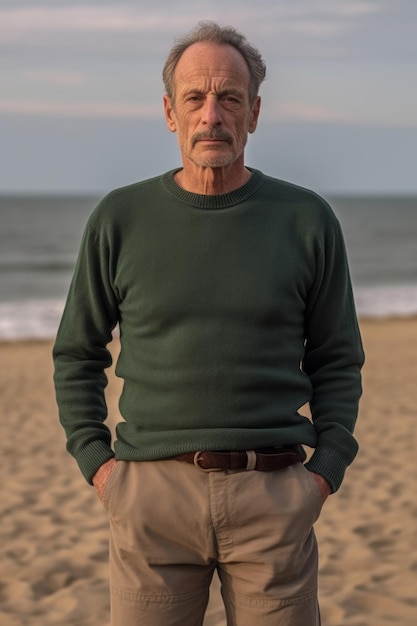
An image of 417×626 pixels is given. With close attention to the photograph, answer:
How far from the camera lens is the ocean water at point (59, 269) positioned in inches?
852

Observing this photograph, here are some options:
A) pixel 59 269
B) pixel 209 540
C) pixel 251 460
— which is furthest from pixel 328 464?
pixel 59 269

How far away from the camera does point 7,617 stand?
14.7 ft

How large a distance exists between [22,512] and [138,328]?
418 centimetres

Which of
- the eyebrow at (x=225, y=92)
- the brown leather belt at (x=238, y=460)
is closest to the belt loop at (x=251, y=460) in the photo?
the brown leather belt at (x=238, y=460)

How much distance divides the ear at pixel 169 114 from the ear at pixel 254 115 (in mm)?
197

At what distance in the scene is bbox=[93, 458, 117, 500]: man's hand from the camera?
2.38 m

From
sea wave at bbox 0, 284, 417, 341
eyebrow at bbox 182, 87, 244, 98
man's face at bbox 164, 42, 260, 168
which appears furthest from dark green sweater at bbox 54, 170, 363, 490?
sea wave at bbox 0, 284, 417, 341

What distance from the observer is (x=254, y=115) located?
2.47m

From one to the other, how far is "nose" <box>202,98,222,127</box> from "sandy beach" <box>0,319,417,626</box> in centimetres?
283

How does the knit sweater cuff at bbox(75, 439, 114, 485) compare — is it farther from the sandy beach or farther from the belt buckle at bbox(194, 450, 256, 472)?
the sandy beach

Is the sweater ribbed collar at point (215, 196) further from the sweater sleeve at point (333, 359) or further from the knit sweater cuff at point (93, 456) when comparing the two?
the knit sweater cuff at point (93, 456)

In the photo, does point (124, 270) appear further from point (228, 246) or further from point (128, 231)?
point (228, 246)

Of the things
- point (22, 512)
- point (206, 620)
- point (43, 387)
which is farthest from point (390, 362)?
point (206, 620)

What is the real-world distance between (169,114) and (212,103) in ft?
0.62
